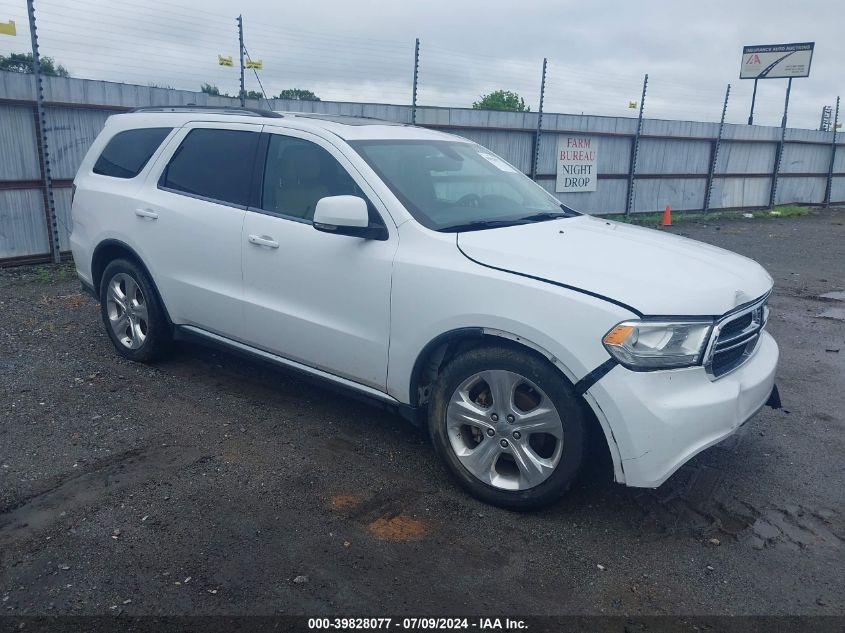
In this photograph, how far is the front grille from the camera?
11.2 feet

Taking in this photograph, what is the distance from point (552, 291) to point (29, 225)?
801 cm

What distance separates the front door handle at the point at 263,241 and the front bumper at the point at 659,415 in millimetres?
2114

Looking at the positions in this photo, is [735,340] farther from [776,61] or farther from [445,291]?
[776,61]

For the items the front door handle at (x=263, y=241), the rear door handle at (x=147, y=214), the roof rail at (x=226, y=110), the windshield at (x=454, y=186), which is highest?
the roof rail at (x=226, y=110)

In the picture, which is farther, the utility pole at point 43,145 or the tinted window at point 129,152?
the utility pole at point 43,145

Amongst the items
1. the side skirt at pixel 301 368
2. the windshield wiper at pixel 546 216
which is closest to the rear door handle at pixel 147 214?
the side skirt at pixel 301 368

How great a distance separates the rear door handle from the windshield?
5.60 feet

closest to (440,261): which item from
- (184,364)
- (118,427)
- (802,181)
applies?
(118,427)

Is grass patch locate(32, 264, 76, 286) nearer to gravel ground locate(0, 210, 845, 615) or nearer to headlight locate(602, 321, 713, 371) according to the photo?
gravel ground locate(0, 210, 845, 615)

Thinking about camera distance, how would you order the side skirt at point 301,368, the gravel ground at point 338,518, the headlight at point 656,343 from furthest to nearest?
the side skirt at point 301,368
the headlight at point 656,343
the gravel ground at point 338,518

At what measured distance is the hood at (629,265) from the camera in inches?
130

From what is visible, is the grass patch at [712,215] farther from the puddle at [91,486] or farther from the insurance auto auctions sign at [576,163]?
the puddle at [91,486]

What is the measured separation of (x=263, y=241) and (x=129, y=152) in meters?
1.85

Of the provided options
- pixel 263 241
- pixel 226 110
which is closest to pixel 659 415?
pixel 263 241
